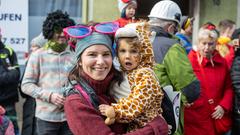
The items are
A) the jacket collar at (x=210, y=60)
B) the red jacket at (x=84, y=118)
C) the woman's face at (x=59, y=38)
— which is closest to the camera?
the red jacket at (x=84, y=118)

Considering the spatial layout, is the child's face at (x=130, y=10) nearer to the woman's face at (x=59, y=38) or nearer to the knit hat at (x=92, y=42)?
the woman's face at (x=59, y=38)

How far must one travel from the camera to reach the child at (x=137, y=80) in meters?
2.76

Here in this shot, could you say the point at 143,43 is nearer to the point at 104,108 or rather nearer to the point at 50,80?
the point at 104,108

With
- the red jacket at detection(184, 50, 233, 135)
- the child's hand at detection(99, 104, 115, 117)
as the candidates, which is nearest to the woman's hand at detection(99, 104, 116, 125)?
the child's hand at detection(99, 104, 115, 117)

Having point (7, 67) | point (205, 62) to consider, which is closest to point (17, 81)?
point (7, 67)

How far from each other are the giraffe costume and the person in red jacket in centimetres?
211

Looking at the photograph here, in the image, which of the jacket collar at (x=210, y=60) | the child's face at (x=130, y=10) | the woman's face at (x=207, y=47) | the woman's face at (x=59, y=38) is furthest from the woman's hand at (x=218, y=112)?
the child's face at (x=130, y=10)

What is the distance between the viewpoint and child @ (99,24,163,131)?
2.76 meters

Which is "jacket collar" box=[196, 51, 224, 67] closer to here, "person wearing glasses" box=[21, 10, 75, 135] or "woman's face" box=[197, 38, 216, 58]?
"woman's face" box=[197, 38, 216, 58]

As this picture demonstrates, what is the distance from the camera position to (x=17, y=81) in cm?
627

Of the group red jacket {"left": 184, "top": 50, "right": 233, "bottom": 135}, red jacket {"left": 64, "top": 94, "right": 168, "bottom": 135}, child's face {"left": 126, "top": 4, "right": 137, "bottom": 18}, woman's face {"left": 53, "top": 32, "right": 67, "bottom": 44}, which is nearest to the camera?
red jacket {"left": 64, "top": 94, "right": 168, "bottom": 135}

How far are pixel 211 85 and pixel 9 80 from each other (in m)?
2.47

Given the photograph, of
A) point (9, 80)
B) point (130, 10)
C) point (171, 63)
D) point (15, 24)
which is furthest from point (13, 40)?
point (171, 63)

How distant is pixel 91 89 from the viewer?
270 centimetres
